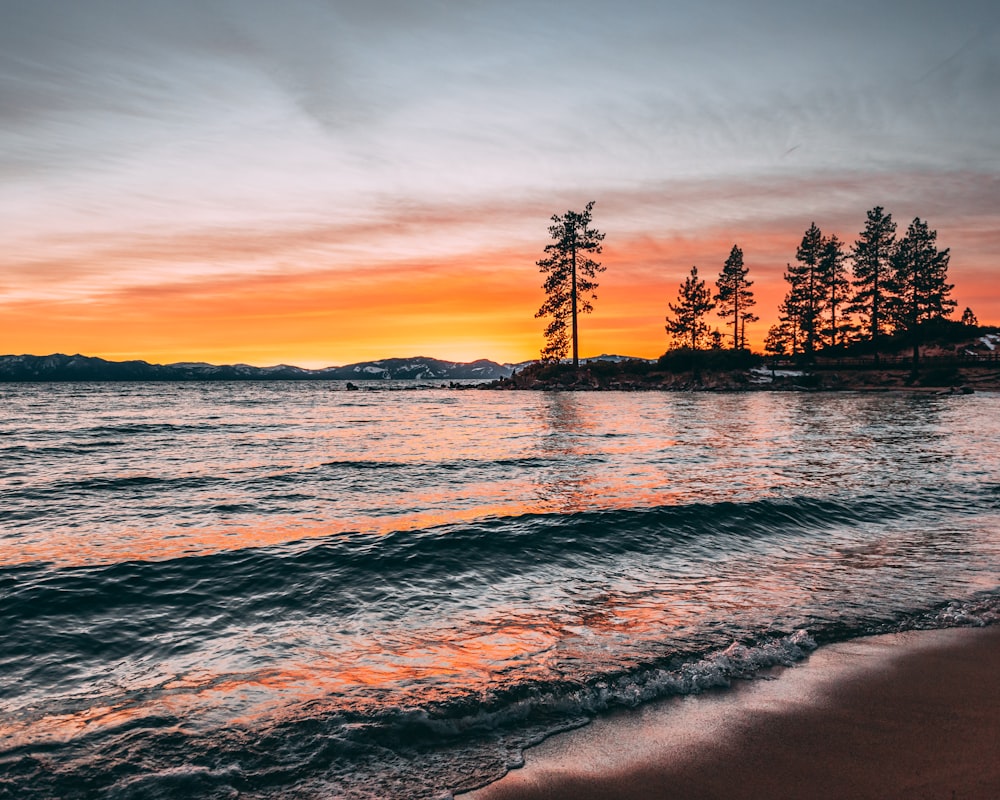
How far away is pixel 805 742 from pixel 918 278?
87791 mm

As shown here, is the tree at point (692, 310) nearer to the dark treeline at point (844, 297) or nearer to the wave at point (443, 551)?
the dark treeline at point (844, 297)

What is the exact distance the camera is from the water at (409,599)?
4.67 metres

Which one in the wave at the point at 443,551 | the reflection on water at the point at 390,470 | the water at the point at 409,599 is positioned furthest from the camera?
the reflection on water at the point at 390,470

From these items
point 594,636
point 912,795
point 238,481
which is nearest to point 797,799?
point 912,795

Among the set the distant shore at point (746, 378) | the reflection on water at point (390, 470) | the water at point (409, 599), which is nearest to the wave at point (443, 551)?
the water at point (409, 599)

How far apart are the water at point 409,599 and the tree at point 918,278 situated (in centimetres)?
6960

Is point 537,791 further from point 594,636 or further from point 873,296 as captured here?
point 873,296

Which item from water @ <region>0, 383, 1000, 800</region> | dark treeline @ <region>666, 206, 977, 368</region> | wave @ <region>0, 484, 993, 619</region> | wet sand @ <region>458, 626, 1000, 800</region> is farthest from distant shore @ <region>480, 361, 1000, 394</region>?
wet sand @ <region>458, 626, 1000, 800</region>

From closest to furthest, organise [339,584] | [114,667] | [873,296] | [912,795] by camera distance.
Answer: [912,795], [114,667], [339,584], [873,296]

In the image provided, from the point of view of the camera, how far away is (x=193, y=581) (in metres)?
8.45

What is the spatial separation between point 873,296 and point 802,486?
3118 inches

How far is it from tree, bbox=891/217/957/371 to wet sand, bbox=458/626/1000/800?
8291 centimetres

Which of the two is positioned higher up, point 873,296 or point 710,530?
point 873,296

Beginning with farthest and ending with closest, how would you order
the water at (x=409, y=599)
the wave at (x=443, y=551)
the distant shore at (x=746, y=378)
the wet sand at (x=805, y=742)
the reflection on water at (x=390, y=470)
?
the distant shore at (x=746, y=378) < the reflection on water at (x=390, y=470) < the wave at (x=443, y=551) < the water at (x=409, y=599) < the wet sand at (x=805, y=742)
